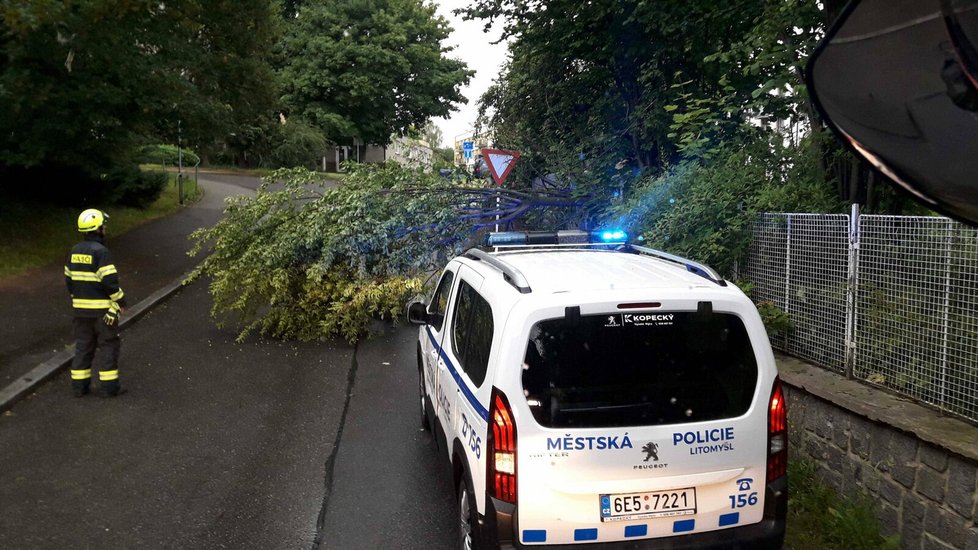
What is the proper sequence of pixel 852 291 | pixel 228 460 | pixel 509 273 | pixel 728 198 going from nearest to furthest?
pixel 509 273 → pixel 852 291 → pixel 228 460 → pixel 728 198

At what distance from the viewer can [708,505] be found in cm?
320

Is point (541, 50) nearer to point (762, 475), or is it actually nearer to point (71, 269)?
point (71, 269)

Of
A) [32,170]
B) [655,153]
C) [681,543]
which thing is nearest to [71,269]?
[681,543]

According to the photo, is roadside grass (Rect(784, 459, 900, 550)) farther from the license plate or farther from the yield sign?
the yield sign

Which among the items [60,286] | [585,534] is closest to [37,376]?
[60,286]

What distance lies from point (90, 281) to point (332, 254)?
297cm

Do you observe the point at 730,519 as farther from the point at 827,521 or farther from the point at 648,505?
the point at 827,521

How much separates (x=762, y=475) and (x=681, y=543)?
49 cm

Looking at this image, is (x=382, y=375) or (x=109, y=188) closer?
(x=382, y=375)

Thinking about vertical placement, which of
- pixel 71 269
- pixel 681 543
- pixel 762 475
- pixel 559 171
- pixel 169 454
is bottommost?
pixel 169 454

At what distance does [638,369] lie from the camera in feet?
10.7

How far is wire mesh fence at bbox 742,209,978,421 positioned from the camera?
4.05m

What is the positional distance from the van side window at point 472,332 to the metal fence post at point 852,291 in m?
2.68

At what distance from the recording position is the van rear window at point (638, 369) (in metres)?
3.18
